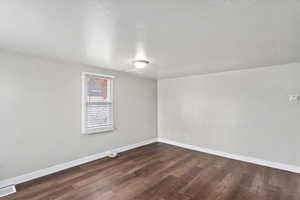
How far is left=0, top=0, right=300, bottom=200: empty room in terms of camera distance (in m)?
1.51

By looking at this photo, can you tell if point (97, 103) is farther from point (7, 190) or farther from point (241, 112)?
point (241, 112)

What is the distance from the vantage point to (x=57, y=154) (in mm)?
2932

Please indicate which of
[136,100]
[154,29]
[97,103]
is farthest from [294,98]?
[97,103]

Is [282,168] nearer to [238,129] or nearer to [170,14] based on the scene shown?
[238,129]

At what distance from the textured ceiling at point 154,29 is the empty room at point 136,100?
0.05 feet

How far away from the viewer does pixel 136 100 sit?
4566mm

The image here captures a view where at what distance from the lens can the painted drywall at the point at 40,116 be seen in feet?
7.94

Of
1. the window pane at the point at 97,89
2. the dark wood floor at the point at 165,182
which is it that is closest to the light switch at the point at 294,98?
the dark wood floor at the point at 165,182

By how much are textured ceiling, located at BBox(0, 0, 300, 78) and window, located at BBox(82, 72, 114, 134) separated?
2.81 ft

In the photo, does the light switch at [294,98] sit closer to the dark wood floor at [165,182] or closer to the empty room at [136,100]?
the empty room at [136,100]

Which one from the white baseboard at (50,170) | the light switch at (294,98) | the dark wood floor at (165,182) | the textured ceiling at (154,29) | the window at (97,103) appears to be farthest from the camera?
the window at (97,103)

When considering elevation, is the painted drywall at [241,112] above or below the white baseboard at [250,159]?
above

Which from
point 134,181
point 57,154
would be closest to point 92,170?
point 57,154

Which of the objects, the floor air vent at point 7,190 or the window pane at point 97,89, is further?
the window pane at point 97,89
